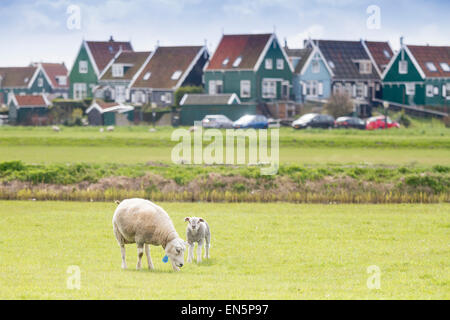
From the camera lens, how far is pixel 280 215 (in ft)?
108

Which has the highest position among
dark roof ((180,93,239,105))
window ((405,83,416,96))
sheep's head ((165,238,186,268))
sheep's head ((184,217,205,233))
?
window ((405,83,416,96))

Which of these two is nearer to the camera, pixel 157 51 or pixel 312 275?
pixel 312 275

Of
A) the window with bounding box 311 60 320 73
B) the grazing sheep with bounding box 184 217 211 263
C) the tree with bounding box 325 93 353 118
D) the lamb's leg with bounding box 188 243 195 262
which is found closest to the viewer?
the grazing sheep with bounding box 184 217 211 263

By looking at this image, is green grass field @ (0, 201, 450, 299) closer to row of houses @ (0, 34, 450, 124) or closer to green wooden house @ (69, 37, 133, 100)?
row of houses @ (0, 34, 450, 124)

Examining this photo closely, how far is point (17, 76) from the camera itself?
14688cm

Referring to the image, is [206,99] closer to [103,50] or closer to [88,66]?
[88,66]

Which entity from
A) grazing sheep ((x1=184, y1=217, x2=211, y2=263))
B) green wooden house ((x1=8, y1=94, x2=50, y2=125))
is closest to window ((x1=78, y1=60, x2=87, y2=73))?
green wooden house ((x1=8, y1=94, x2=50, y2=125))

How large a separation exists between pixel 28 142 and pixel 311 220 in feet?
146

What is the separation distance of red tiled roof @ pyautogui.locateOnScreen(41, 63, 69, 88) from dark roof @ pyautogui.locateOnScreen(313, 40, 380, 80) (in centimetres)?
5381

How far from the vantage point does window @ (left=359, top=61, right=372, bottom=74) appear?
372ft

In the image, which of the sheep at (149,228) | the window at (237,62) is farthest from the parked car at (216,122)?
the sheep at (149,228)

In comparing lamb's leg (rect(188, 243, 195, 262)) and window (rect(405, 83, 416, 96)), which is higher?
window (rect(405, 83, 416, 96))
